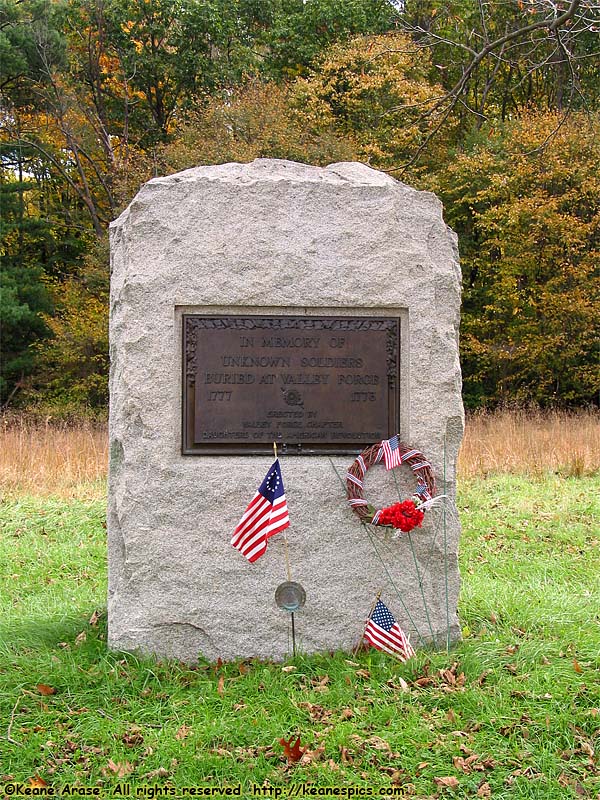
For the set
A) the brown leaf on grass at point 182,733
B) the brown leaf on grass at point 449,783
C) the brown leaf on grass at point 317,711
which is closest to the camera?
the brown leaf on grass at point 449,783

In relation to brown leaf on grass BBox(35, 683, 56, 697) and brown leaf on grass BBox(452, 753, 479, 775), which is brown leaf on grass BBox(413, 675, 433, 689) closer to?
brown leaf on grass BBox(452, 753, 479, 775)

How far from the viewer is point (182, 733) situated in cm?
333

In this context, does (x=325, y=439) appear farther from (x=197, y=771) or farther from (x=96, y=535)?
(x=96, y=535)

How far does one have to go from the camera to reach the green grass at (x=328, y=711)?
3090mm

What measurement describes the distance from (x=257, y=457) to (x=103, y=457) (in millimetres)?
6211

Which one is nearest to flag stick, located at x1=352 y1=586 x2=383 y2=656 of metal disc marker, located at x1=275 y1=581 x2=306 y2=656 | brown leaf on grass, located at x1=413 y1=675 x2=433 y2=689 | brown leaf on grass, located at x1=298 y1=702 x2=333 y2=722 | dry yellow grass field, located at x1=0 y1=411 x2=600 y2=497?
metal disc marker, located at x1=275 y1=581 x2=306 y2=656

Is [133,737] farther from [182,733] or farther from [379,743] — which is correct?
[379,743]

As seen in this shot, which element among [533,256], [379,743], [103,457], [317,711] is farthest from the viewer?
[533,256]

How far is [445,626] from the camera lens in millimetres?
4109

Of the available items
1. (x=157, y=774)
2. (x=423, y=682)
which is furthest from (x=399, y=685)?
(x=157, y=774)

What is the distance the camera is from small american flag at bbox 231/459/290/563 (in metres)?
3.82

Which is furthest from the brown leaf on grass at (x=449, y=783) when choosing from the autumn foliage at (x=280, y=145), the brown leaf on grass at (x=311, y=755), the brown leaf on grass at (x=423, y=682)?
the autumn foliage at (x=280, y=145)

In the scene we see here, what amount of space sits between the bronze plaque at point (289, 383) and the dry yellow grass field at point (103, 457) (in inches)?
192

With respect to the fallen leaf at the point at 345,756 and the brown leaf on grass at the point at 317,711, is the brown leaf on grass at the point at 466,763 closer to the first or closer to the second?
the fallen leaf at the point at 345,756
